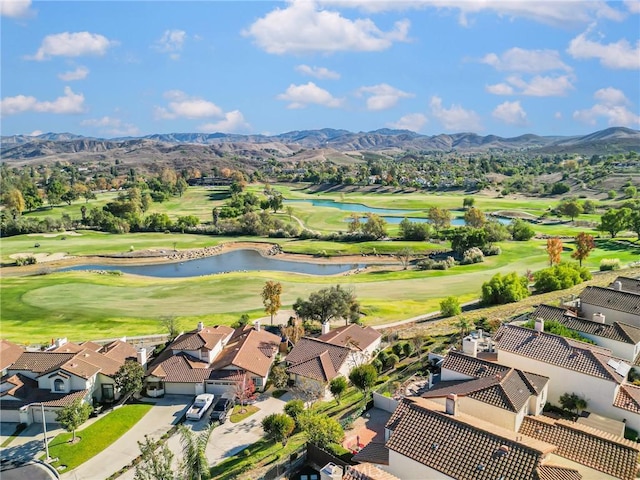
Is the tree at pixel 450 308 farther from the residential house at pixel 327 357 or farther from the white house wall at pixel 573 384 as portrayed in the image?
the white house wall at pixel 573 384

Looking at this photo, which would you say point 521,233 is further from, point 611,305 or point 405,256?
point 611,305

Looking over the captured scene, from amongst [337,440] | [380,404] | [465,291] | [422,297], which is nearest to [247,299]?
[422,297]

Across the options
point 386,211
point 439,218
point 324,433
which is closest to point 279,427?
point 324,433

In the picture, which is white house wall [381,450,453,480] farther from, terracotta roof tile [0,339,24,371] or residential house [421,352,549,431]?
terracotta roof tile [0,339,24,371]

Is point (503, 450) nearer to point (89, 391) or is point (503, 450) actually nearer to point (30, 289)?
Answer: point (89, 391)

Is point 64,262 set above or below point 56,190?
below

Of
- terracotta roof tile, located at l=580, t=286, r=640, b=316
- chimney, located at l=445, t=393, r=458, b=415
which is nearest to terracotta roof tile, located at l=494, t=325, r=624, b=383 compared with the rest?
chimney, located at l=445, t=393, r=458, b=415

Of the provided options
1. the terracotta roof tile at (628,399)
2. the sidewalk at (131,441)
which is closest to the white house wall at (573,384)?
the terracotta roof tile at (628,399)
